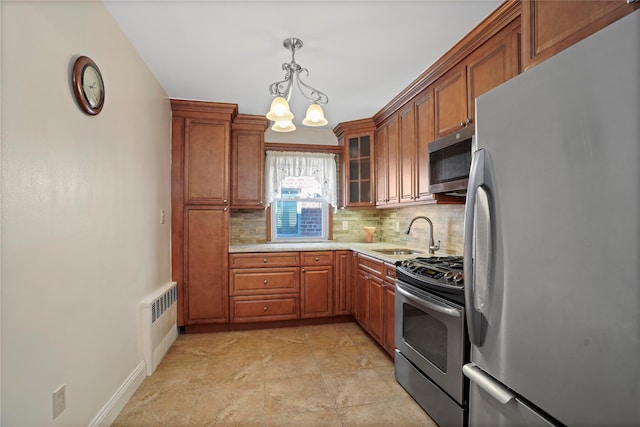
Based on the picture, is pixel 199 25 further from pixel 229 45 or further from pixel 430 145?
pixel 430 145

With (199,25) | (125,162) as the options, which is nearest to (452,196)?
(199,25)

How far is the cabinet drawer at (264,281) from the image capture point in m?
3.31

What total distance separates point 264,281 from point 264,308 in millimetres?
294

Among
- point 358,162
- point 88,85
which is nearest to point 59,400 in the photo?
point 88,85

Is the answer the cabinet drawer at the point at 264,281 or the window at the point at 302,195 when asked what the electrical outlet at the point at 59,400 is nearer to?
the cabinet drawer at the point at 264,281

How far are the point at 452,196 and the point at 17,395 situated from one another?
8.85 feet

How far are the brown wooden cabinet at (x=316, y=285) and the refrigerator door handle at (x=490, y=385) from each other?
2.23m

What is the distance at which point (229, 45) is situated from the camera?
2.15m

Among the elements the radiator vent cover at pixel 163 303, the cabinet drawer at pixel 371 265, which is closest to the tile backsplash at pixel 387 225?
the cabinet drawer at pixel 371 265

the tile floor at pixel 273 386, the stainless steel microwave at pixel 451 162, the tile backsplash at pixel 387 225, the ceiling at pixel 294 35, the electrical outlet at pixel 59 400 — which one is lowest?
the tile floor at pixel 273 386

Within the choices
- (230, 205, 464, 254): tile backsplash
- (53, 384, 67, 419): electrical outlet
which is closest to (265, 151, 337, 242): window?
(230, 205, 464, 254): tile backsplash

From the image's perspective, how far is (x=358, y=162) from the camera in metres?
3.86

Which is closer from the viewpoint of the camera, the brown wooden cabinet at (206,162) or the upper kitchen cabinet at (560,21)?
the upper kitchen cabinet at (560,21)

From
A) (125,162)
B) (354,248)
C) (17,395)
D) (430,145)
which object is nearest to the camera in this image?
(17,395)
